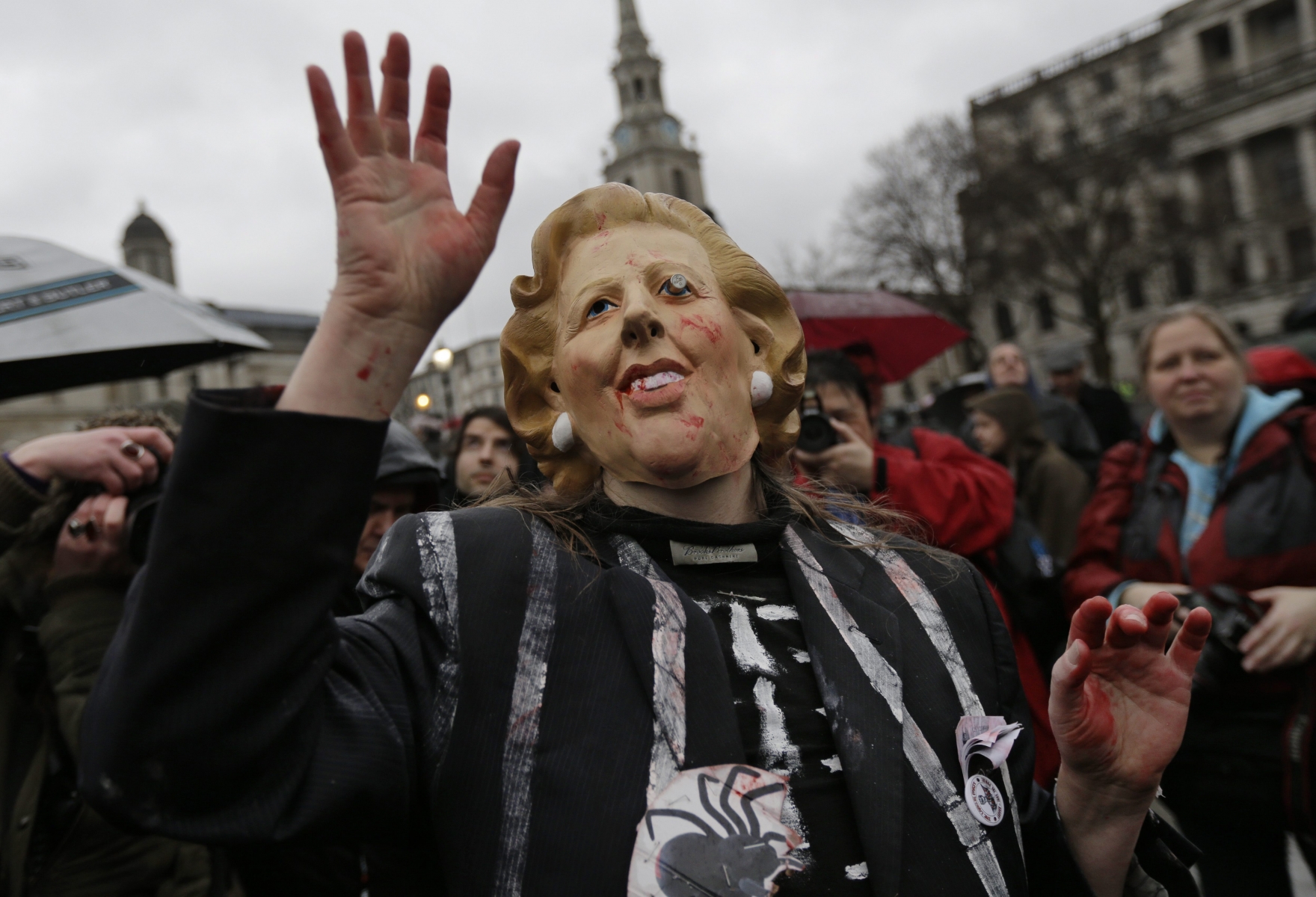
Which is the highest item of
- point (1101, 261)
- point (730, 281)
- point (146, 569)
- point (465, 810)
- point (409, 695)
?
point (1101, 261)

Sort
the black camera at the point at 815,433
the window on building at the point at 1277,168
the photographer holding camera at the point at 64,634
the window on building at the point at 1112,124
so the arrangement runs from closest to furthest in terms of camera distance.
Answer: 1. the photographer holding camera at the point at 64,634
2. the black camera at the point at 815,433
3. the window on building at the point at 1112,124
4. the window on building at the point at 1277,168

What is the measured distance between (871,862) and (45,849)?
2.01 m

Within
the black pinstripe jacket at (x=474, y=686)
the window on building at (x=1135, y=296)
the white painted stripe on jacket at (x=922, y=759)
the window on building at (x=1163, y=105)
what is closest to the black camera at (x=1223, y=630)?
the black pinstripe jacket at (x=474, y=686)

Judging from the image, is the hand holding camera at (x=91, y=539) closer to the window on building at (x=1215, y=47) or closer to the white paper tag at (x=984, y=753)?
the white paper tag at (x=984, y=753)

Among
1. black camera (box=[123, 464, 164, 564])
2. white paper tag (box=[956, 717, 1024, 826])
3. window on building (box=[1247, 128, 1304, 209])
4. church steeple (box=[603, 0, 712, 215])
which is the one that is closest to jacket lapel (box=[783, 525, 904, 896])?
white paper tag (box=[956, 717, 1024, 826])

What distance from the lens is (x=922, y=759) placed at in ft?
4.73

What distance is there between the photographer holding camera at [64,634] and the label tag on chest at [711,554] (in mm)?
1405

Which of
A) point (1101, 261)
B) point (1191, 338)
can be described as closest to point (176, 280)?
point (1101, 261)

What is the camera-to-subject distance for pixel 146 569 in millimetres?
1005

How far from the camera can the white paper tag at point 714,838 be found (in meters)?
1.21

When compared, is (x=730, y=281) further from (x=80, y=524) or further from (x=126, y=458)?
(x=80, y=524)

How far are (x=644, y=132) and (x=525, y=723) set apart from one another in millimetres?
64570

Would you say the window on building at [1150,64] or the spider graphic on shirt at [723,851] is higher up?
the window on building at [1150,64]

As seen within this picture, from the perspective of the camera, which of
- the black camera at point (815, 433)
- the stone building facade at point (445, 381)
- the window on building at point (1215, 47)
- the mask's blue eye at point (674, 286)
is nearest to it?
the mask's blue eye at point (674, 286)
